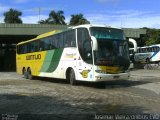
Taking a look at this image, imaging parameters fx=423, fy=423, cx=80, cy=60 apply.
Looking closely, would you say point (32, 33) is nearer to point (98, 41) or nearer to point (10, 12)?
point (98, 41)

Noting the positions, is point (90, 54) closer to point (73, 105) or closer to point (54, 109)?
point (73, 105)

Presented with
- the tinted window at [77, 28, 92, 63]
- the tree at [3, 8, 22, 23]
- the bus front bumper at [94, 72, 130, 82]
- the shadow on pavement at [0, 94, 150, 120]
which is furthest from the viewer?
the tree at [3, 8, 22, 23]

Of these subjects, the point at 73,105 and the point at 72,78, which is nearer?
the point at 73,105

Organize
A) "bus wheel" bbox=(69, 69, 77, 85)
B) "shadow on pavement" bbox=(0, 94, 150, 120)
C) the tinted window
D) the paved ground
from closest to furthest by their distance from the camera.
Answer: "shadow on pavement" bbox=(0, 94, 150, 120)
the paved ground
the tinted window
"bus wheel" bbox=(69, 69, 77, 85)

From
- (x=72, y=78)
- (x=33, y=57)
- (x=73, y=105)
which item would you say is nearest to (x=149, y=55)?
(x=33, y=57)

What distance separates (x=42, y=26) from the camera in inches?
1794

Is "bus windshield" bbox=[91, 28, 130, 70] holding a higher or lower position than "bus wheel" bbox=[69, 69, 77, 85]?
higher

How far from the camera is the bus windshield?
810 inches

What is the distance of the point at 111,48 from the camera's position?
68.4 feet

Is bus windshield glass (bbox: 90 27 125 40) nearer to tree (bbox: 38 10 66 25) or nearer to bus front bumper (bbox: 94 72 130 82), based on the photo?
bus front bumper (bbox: 94 72 130 82)

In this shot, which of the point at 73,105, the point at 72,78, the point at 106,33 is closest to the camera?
the point at 73,105

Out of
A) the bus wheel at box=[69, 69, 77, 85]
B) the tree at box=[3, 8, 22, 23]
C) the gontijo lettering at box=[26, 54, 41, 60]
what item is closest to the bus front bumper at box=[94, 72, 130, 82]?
the bus wheel at box=[69, 69, 77, 85]

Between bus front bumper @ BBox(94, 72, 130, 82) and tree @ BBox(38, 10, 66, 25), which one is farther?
tree @ BBox(38, 10, 66, 25)

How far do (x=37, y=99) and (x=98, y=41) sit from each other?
19.6 feet
